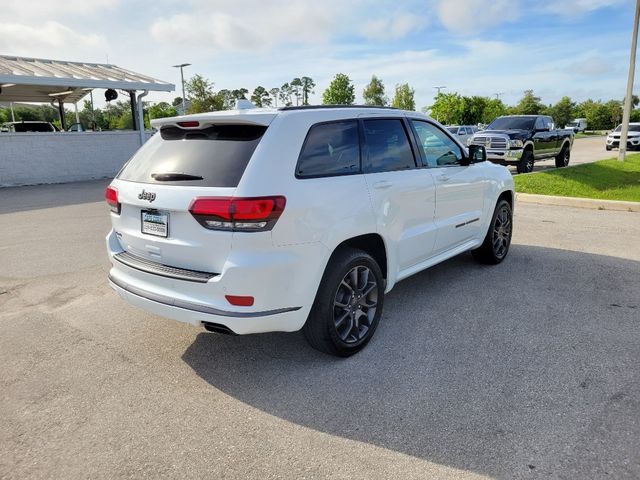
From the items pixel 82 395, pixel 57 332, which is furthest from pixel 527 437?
pixel 57 332

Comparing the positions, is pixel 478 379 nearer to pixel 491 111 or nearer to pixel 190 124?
pixel 190 124

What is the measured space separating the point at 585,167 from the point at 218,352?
1430cm

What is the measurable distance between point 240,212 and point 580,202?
928 centimetres

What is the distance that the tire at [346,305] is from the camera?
343 centimetres

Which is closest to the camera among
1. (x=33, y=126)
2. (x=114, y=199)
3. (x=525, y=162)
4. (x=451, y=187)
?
(x=114, y=199)

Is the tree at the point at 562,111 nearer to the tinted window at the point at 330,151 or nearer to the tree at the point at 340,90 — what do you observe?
the tree at the point at 340,90

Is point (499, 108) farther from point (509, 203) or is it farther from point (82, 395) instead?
point (82, 395)

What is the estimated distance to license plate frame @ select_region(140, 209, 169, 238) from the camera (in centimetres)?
327

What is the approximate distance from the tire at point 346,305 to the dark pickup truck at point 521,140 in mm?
12723

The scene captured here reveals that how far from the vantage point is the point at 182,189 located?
125 inches

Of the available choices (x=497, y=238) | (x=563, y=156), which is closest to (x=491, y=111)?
(x=563, y=156)

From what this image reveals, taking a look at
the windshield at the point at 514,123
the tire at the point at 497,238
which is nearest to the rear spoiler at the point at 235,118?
the tire at the point at 497,238

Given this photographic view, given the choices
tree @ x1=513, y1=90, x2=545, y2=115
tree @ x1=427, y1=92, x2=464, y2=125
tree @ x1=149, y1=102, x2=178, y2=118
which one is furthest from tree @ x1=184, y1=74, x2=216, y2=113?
tree @ x1=513, y1=90, x2=545, y2=115

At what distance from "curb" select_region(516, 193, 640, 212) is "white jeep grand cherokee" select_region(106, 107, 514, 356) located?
281 inches
